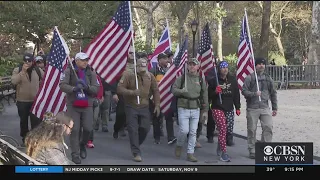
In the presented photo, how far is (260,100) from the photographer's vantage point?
24.9 ft

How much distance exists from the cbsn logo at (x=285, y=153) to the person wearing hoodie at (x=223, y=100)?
7.52 ft

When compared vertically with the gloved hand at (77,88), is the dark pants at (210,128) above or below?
below

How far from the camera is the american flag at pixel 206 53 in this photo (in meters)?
8.62

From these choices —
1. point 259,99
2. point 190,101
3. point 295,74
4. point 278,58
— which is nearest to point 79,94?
point 190,101

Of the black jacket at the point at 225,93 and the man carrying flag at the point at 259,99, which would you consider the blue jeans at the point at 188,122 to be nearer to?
the black jacket at the point at 225,93

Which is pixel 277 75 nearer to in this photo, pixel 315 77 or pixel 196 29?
pixel 315 77

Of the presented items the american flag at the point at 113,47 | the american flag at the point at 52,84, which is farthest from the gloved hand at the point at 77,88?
the american flag at the point at 113,47

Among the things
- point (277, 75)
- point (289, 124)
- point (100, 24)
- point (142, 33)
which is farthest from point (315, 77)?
point (100, 24)

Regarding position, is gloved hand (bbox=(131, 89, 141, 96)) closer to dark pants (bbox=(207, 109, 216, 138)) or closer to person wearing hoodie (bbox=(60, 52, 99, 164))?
person wearing hoodie (bbox=(60, 52, 99, 164))

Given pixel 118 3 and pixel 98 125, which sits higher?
pixel 118 3

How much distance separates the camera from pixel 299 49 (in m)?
27.4

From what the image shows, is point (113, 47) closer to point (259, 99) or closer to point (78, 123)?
point (78, 123)

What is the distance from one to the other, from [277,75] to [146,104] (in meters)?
16.4

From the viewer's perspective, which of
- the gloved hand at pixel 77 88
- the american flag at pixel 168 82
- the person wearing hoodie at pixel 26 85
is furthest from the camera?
the american flag at pixel 168 82
